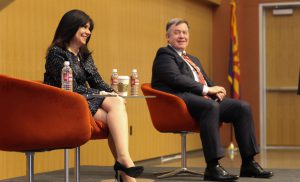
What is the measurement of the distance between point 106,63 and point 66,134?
3.26 m

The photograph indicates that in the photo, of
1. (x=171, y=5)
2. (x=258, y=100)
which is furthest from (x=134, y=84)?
(x=258, y=100)

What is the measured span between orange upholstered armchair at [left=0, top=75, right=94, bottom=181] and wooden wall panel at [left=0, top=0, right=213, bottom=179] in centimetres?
188

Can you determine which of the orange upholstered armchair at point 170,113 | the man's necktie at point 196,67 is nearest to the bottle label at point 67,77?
the orange upholstered armchair at point 170,113

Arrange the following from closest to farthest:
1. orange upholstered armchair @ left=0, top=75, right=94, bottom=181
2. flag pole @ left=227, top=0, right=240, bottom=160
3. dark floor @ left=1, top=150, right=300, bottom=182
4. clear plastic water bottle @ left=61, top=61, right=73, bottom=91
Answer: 1. orange upholstered armchair @ left=0, top=75, right=94, bottom=181
2. clear plastic water bottle @ left=61, top=61, right=73, bottom=91
3. dark floor @ left=1, top=150, right=300, bottom=182
4. flag pole @ left=227, top=0, right=240, bottom=160

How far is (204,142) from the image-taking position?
4.53 meters

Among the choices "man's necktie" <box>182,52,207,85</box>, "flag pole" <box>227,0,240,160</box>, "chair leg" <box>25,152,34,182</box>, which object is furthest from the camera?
"flag pole" <box>227,0,240,160</box>

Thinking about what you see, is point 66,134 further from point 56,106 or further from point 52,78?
point 52,78

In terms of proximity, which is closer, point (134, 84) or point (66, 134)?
point (66, 134)

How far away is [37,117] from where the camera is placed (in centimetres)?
305

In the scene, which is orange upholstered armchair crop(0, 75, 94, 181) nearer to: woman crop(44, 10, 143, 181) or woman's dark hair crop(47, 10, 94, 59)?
woman crop(44, 10, 143, 181)

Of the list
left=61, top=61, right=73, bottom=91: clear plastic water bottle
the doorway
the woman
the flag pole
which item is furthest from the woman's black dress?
the doorway

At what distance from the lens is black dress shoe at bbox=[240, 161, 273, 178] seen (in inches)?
185

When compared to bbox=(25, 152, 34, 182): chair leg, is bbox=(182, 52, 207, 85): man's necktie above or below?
above

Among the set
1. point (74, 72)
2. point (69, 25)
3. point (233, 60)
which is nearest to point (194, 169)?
point (74, 72)
